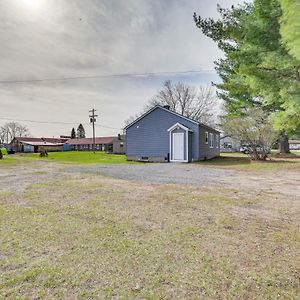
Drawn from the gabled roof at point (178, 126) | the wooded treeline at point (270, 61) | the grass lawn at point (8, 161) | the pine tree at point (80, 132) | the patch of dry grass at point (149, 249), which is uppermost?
the pine tree at point (80, 132)

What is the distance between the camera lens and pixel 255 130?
1811cm

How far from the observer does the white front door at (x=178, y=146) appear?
19453 mm

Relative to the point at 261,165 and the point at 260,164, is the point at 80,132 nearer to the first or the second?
the point at 260,164

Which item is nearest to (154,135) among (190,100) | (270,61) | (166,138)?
(166,138)

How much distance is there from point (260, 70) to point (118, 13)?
7.86 m

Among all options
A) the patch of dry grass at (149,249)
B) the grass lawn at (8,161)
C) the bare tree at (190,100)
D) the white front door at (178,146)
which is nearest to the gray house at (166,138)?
the white front door at (178,146)

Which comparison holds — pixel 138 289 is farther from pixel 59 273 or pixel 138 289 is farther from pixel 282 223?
pixel 282 223

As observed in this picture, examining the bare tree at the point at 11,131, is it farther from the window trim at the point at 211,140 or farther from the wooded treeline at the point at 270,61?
the wooded treeline at the point at 270,61

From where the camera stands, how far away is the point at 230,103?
2217 cm

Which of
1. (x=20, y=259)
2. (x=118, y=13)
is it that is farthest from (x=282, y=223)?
(x=118, y=13)

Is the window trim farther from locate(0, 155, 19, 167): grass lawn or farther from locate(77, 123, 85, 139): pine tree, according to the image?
locate(77, 123, 85, 139): pine tree

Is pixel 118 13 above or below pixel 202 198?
above

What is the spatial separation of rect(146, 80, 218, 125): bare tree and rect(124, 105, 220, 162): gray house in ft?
72.2

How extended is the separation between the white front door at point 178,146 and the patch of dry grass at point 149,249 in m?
13.6
